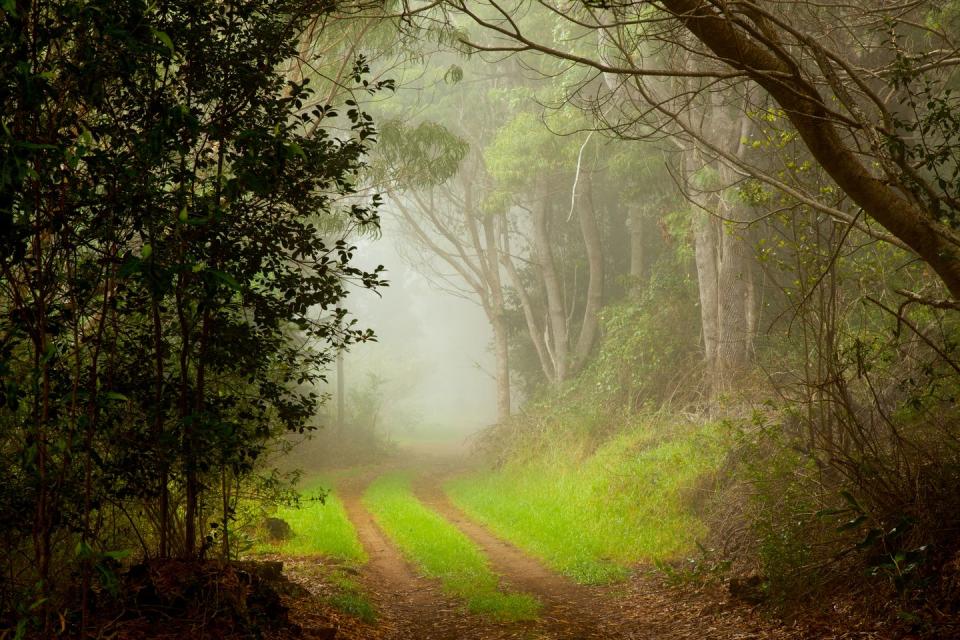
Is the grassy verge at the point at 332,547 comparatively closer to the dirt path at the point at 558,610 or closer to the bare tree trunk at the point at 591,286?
the dirt path at the point at 558,610

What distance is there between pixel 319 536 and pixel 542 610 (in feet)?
14.7

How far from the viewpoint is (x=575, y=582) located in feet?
28.0

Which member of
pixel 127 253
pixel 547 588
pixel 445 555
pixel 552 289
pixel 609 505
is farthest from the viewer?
pixel 552 289

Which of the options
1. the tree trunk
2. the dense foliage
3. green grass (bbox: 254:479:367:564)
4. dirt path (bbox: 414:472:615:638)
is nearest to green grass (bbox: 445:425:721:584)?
dirt path (bbox: 414:472:615:638)

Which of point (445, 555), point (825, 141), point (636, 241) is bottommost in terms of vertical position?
point (445, 555)

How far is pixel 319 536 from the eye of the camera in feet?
34.5

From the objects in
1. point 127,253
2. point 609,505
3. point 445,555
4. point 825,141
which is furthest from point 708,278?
point 127,253

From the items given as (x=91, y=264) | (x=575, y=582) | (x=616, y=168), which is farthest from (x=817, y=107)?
(x=616, y=168)

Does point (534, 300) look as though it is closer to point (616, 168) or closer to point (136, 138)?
point (616, 168)

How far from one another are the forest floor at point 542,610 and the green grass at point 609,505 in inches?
19.3

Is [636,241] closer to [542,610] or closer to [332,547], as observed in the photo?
[332,547]

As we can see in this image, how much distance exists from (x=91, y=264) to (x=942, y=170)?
1344 cm

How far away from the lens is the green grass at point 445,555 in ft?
23.3

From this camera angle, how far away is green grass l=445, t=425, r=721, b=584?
9438mm
